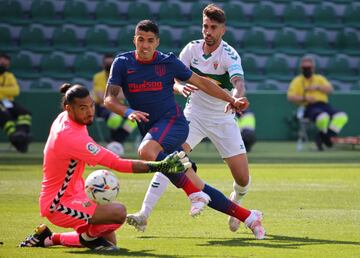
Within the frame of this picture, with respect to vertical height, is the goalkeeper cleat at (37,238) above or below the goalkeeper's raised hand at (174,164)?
below

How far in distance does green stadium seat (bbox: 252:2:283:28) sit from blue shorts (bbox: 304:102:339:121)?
4.15 meters

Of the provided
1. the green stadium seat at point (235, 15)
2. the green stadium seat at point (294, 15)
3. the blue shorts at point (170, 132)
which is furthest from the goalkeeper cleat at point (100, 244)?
the green stadium seat at point (294, 15)

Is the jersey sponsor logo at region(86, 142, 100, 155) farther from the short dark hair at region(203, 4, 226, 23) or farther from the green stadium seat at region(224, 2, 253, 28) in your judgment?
the green stadium seat at region(224, 2, 253, 28)

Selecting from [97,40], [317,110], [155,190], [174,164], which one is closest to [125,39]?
[97,40]

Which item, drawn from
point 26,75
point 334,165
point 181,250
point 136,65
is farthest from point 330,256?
point 26,75

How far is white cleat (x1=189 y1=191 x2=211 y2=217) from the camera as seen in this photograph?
9.21 metres

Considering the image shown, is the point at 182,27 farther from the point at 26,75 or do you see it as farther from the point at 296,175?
the point at 296,175

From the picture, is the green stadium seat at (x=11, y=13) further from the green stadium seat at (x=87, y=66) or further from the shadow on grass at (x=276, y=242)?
the shadow on grass at (x=276, y=242)

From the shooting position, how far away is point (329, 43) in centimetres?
2661

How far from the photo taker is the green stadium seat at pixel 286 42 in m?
26.1

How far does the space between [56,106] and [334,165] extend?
743 centimetres

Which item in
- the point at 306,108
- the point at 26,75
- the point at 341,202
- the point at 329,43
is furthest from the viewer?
the point at 329,43

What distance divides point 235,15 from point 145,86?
54.7 feet

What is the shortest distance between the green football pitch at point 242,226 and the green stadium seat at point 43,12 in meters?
6.90
